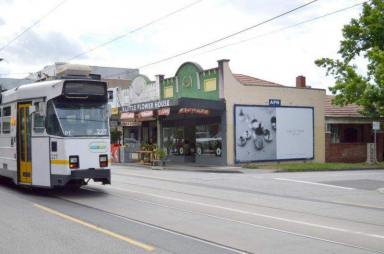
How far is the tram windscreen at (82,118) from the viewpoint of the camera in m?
13.9

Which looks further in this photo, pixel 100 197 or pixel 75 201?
pixel 100 197

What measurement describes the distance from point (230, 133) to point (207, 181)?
31.2 ft

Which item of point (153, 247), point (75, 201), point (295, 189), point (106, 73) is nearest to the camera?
point (153, 247)

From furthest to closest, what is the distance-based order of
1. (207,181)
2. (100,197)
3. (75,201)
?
1. (207,181)
2. (100,197)
3. (75,201)

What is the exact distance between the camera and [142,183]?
1917cm

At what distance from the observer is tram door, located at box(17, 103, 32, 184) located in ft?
48.0

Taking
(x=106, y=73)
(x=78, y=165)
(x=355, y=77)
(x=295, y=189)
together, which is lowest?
(x=295, y=189)

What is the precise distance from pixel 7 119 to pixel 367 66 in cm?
2295

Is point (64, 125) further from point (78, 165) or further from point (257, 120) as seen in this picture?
point (257, 120)

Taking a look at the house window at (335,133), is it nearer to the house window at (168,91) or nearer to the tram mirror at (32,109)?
the house window at (168,91)

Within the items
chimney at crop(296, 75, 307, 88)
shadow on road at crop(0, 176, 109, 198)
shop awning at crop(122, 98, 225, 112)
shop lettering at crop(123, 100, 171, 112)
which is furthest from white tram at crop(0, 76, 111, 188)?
chimney at crop(296, 75, 307, 88)

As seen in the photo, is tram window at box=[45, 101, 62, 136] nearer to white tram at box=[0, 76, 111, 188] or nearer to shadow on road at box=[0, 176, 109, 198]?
white tram at box=[0, 76, 111, 188]

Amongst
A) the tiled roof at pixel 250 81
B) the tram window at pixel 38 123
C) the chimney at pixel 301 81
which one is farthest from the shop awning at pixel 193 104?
the tram window at pixel 38 123

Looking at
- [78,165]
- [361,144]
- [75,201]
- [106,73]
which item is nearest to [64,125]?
[78,165]
